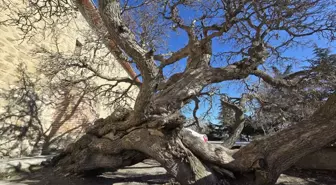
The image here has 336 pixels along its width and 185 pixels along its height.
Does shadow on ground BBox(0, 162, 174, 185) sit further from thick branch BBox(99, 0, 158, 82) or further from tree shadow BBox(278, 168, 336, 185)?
tree shadow BBox(278, 168, 336, 185)

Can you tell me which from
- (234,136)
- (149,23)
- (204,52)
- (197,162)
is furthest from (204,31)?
(234,136)

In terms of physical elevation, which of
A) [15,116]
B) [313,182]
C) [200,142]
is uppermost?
[15,116]

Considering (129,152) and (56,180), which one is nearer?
(56,180)

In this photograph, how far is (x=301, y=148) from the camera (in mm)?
3359

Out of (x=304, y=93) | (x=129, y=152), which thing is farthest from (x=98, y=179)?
(x=304, y=93)

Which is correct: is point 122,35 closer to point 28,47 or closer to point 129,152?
point 129,152

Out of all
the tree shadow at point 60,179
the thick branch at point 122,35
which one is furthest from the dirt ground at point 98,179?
the thick branch at point 122,35

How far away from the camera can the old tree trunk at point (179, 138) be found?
3.45 metres

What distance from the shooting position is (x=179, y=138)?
4.12 meters

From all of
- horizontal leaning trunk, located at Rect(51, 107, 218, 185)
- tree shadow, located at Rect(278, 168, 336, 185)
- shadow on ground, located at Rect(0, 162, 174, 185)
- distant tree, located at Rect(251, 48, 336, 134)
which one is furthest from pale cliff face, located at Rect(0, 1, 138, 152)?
tree shadow, located at Rect(278, 168, 336, 185)

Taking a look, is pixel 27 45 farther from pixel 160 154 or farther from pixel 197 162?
pixel 197 162

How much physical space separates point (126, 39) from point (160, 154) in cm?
213

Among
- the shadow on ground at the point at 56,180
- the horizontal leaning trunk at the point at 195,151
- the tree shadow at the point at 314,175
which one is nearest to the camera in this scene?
the horizontal leaning trunk at the point at 195,151

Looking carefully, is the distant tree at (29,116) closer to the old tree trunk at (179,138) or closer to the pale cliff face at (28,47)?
the pale cliff face at (28,47)
